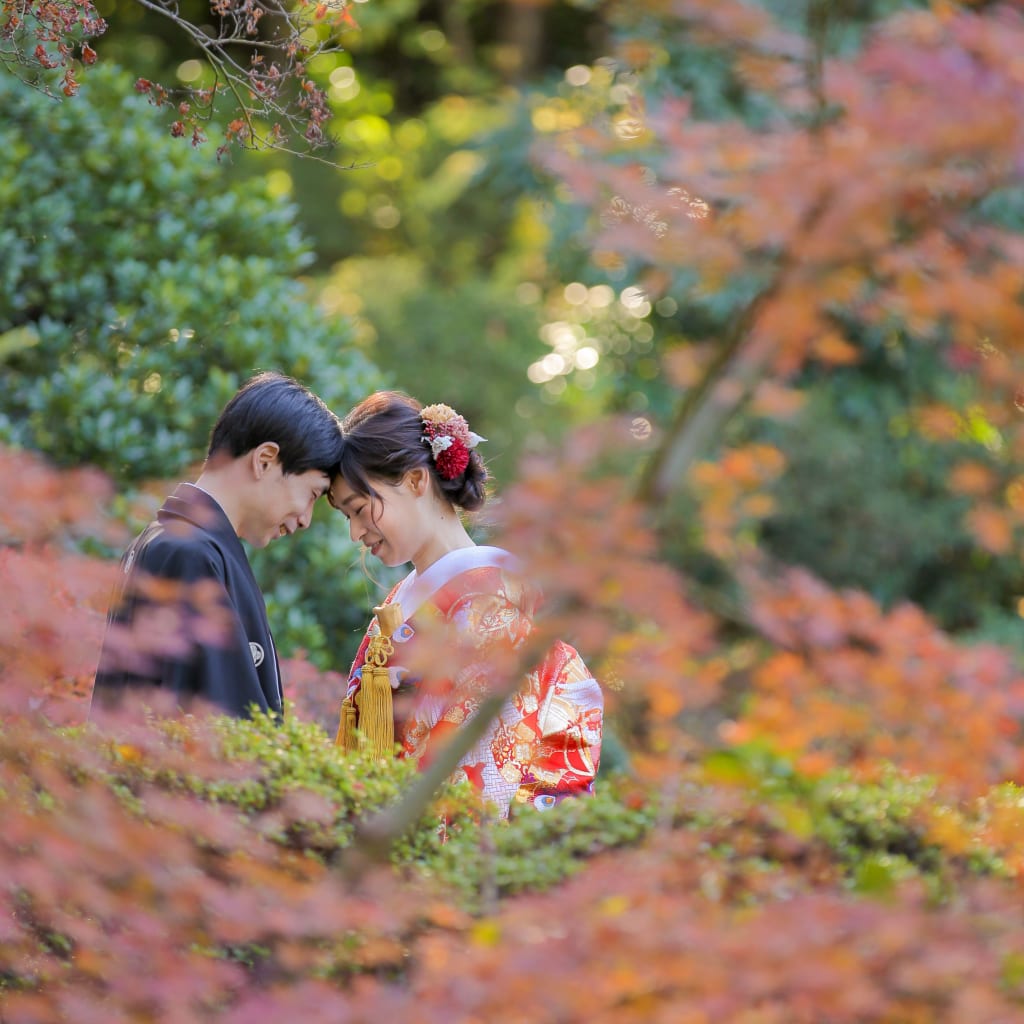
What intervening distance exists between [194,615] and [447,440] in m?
0.79

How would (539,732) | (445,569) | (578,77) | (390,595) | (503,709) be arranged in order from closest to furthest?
(503,709) < (539,732) < (445,569) < (390,595) < (578,77)

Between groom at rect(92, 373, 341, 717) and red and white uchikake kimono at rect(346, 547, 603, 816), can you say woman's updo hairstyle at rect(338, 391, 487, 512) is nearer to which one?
groom at rect(92, 373, 341, 717)

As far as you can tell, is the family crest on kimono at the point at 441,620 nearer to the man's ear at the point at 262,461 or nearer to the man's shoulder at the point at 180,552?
the man's ear at the point at 262,461

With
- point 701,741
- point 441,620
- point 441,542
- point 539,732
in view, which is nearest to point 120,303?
point 441,542

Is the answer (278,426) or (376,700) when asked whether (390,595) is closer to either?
(376,700)

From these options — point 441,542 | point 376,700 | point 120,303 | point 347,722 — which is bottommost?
point 120,303

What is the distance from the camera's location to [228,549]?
9.65 feet

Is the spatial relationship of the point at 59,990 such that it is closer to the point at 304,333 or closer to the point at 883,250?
the point at 883,250

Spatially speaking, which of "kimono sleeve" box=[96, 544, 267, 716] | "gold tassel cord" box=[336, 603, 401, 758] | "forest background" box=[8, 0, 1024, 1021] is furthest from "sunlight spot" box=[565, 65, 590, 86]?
"kimono sleeve" box=[96, 544, 267, 716]

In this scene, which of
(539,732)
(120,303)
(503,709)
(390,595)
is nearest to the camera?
(503,709)

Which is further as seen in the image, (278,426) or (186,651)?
(278,426)

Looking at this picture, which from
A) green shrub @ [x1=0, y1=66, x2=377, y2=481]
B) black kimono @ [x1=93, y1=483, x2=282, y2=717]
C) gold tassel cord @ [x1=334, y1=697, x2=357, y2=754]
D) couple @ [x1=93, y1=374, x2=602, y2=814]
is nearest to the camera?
black kimono @ [x1=93, y1=483, x2=282, y2=717]

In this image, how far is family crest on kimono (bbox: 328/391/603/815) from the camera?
9.37 feet

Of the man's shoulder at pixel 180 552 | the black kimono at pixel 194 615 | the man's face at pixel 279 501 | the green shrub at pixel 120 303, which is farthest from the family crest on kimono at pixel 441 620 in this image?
the green shrub at pixel 120 303
